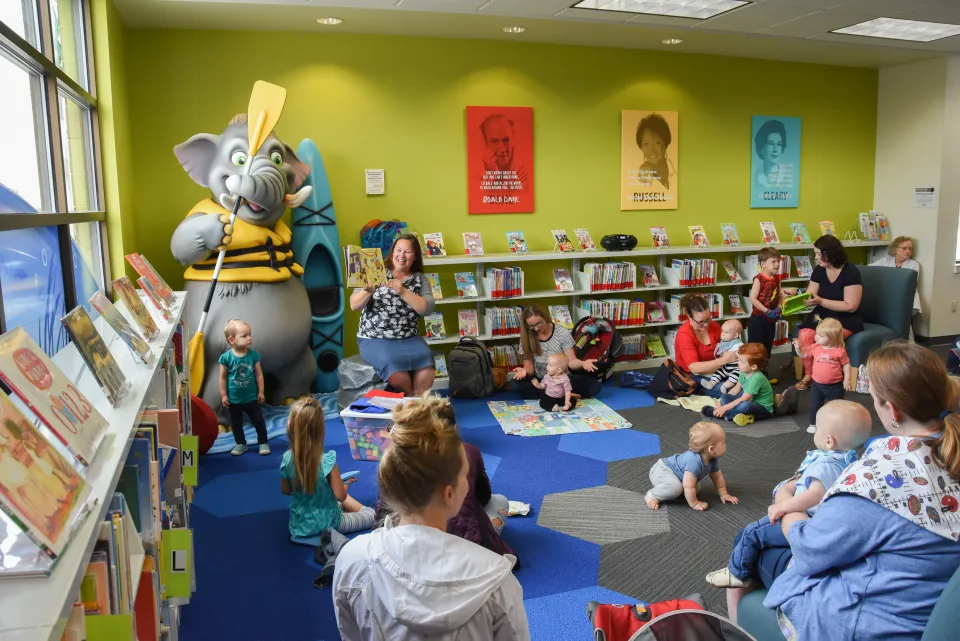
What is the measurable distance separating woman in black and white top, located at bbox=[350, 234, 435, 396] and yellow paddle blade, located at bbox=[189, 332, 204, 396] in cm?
99

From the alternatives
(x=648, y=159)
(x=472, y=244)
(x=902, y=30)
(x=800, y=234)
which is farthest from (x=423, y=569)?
(x=800, y=234)

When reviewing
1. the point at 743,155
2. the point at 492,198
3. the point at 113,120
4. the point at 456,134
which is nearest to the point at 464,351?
the point at 492,198

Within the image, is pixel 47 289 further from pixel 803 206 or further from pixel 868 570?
pixel 803 206

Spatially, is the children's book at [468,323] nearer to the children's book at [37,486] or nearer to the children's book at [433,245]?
the children's book at [433,245]

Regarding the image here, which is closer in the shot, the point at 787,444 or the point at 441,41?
the point at 787,444

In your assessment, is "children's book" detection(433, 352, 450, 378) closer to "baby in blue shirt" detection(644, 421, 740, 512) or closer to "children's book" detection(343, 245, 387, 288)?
"children's book" detection(343, 245, 387, 288)

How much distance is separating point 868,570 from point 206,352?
13.5 ft

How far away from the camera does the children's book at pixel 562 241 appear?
20.7 ft

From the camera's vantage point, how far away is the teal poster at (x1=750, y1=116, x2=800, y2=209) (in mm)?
7094

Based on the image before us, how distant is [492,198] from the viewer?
20.3 feet

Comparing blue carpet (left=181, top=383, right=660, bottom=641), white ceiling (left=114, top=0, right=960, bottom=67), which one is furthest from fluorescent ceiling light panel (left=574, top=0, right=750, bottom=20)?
blue carpet (left=181, top=383, right=660, bottom=641)

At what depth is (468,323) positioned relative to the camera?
6.04 m

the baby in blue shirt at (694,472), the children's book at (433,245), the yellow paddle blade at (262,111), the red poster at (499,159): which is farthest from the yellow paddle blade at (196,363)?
the baby in blue shirt at (694,472)

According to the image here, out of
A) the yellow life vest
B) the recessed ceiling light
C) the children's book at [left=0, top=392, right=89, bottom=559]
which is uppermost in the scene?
the recessed ceiling light
